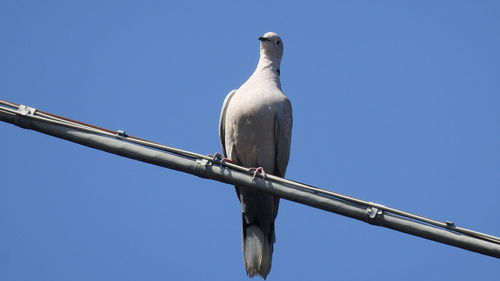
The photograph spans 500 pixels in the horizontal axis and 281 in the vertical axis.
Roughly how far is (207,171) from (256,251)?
2.96 m

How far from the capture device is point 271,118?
9172mm

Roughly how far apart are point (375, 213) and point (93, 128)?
7.08 ft

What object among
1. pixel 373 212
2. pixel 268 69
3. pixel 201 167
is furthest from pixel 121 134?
pixel 268 69

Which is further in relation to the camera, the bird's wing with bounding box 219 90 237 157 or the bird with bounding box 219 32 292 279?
the bird's wing with bounding box 219 90 237 157

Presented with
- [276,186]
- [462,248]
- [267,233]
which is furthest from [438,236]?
[267,233]

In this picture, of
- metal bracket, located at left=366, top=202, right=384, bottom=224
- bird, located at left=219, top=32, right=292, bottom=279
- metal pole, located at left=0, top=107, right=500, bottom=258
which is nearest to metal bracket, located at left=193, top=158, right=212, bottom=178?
metal pole, located at left=0, top=107, right=500, bottom=258

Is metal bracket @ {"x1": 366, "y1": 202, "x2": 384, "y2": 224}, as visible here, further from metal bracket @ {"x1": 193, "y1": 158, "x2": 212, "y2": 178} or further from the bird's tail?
the bird's tail

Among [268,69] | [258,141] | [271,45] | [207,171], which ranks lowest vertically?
[207,171]

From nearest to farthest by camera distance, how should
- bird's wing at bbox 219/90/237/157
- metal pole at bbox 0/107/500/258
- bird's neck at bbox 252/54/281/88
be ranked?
→ metal pole at bbox 0/107/500/258
bird's wing at bbox 219/90/237/157
bird's neck at bbox 252/54/281/88

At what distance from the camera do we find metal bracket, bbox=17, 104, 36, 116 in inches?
229

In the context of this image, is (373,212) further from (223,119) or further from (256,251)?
(223,119)

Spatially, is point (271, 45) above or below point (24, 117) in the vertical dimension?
above

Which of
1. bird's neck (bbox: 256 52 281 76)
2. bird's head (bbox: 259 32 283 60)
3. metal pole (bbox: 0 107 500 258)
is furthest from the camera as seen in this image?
bird's head (bbox: 259 32 283 60)

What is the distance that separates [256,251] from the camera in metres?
8.75
